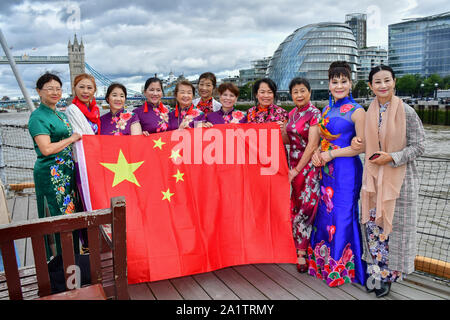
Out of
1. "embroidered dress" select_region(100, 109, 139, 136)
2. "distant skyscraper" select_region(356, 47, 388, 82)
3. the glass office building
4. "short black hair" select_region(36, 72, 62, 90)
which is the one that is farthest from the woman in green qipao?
"distant skyscraper" select_region(356, 47, 388, 82)

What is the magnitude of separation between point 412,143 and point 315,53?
237ft

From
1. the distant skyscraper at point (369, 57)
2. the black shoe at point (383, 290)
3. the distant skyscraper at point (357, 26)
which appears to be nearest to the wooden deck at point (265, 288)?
the black shoe at point (383, 290)

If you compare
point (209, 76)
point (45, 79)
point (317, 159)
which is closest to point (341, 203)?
point (317, 159)

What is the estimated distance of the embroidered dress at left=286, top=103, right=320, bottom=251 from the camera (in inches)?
132

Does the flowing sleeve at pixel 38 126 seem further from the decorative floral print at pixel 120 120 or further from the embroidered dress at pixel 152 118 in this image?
the embroidered dress at pixel 152 118

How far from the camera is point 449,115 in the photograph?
3306 centimetres

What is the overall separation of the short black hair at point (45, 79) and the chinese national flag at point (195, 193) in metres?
0.62

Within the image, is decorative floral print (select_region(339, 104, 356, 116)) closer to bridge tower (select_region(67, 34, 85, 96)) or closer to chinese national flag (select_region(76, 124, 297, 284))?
chinese national flag (select_region(76, 124, 297, 284))

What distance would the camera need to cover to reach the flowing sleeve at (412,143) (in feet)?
9.05

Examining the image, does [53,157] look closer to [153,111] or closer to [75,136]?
[75,136]

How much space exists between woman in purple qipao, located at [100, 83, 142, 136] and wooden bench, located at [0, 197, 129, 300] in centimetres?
186
